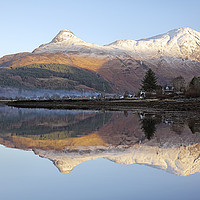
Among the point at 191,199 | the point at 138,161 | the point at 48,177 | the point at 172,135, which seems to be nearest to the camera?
the point at 191,199

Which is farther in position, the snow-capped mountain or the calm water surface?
the snow-capped mountain

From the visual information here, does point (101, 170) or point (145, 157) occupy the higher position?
point (101, 170)

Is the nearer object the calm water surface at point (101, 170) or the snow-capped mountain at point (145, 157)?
the calm water surface at point (101, 170)

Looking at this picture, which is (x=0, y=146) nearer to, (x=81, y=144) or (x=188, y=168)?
(x=81, y=144)

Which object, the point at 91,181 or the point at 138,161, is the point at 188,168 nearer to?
the point at 138,161

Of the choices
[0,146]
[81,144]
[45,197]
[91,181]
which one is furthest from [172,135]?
[45,197]

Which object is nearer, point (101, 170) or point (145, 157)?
point (101, 170)

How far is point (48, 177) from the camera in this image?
1095 cm

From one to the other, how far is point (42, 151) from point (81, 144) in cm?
311

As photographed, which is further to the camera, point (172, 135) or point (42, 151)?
point (172, 135)

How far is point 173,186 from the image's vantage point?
9.95 m

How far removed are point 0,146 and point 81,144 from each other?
466 cm

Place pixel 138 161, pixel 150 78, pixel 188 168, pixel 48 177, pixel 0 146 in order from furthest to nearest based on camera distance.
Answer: pixel 150 78
pixel 0 146
pixel 138 161
pixel 188 168
pixel 48 177

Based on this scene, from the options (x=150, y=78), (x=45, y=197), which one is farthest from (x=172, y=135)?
(x=150, y=78)
